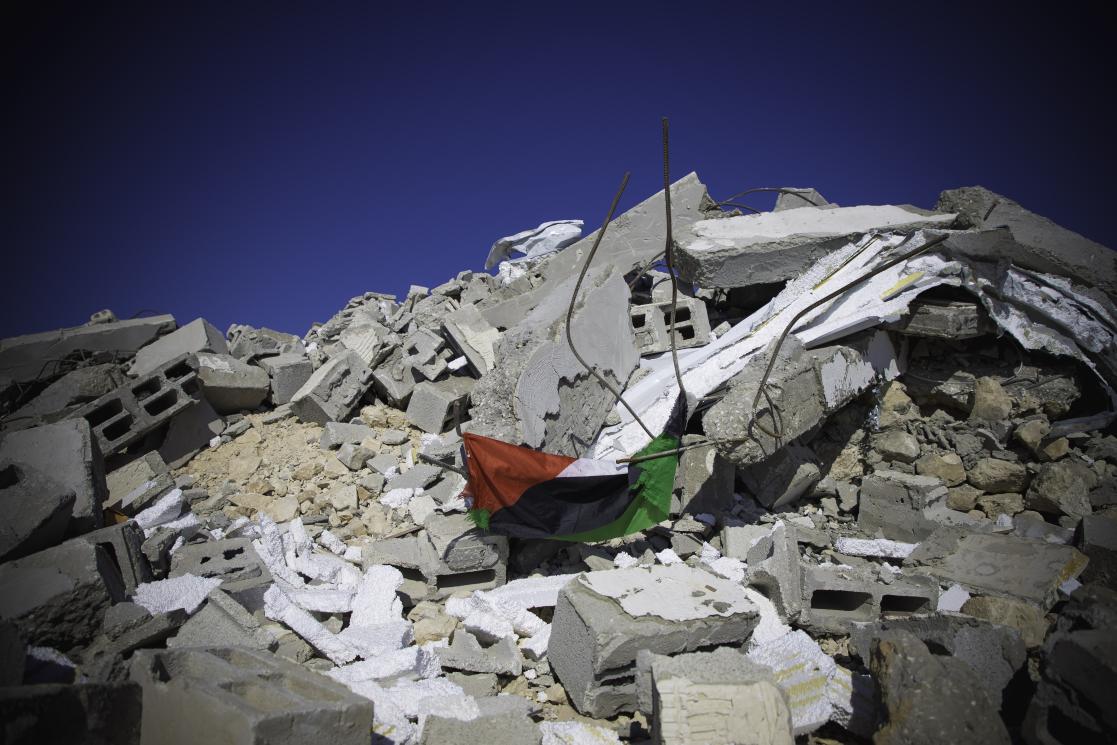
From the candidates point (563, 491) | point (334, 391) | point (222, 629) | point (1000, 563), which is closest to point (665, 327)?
point (563, 491)

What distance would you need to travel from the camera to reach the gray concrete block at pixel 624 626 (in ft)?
9.66

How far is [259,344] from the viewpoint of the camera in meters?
8.12

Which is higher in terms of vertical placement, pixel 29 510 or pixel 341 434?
pixel 341 434

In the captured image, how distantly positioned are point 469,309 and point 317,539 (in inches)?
150

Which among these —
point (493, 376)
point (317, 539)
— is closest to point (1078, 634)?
point (493, 376)

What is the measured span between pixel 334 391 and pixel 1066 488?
756 cm

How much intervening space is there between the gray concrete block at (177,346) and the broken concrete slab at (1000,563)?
313 inches

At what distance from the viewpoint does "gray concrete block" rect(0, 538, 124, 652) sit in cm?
290

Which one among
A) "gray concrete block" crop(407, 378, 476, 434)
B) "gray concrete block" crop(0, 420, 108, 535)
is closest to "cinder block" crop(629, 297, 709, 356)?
"gray concrete block" crop(407, 378, 476, 434)

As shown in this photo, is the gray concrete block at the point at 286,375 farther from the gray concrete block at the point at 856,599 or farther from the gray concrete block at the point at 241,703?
the gray concrete block at the point at 856,599

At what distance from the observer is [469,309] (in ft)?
24.9

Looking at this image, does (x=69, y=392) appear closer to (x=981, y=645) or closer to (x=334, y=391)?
(x=334, y=391)

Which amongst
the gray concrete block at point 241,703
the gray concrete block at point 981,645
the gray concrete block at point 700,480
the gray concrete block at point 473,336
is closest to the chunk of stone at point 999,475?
the gray concrete block at point 700,480

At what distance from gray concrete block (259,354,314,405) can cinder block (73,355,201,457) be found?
2.74 ft
